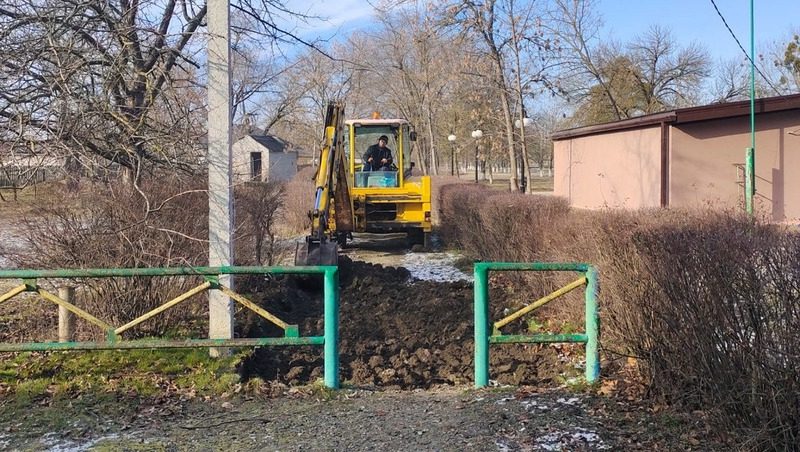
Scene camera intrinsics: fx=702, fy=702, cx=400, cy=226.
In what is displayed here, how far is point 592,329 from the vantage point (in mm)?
5266

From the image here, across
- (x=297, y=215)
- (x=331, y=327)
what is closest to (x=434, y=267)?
(x=297, y=215)

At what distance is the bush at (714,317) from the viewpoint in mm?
3465

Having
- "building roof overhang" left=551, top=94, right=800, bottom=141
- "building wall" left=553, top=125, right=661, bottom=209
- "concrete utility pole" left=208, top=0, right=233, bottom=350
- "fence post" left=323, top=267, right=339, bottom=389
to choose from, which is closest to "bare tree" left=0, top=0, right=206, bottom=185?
"concrete utility pole" left=208, top=0, right=233, bottom=350

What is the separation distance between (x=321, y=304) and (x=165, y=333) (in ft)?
11.5

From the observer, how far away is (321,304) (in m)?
9.91

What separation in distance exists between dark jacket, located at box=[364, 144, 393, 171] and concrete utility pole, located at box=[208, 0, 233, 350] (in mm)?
10822

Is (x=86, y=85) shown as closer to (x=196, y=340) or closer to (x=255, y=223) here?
(x=196, y=340)

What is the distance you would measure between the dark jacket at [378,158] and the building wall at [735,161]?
6.75 meters

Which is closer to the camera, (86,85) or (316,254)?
(86,85)

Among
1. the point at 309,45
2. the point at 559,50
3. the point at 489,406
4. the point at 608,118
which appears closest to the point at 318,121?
the point at 608,118

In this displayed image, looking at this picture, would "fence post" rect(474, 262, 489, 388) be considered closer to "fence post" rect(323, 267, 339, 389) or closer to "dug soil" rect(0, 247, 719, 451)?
"dug soil" rect(0, 247, 719, 451)

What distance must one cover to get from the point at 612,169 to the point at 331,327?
55.9 ft

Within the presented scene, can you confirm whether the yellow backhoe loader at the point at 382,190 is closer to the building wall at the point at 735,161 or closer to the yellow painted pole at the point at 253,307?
the building wall at the point at 735,161

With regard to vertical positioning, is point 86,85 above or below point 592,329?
above
